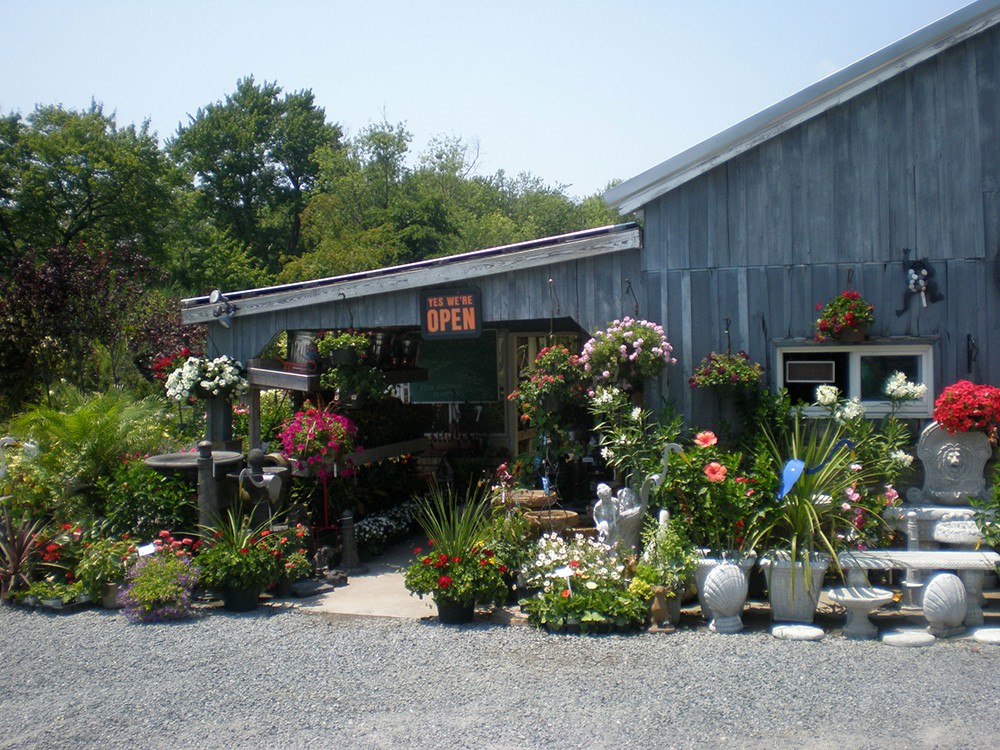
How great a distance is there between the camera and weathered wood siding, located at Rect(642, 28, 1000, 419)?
726cm

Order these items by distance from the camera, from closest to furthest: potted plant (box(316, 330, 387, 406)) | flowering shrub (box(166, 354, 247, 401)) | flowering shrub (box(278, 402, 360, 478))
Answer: flowering shrub (box(278, 402, 360, 478)) < flowering shrub (box(166, 354, 247, 401)) < potted plant (box(316, 330, 387, 406))

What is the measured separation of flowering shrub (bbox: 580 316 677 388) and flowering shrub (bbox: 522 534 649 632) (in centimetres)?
147

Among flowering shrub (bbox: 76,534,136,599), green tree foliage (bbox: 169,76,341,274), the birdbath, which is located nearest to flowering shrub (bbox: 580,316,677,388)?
the birdbath

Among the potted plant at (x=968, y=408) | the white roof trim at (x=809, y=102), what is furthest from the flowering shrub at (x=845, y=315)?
the white roof trim at (x=809, y=102)

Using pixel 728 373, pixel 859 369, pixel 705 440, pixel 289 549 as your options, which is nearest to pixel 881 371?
pixel 859 369

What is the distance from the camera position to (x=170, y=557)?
7.18 metres

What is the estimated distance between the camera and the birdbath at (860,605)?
19.6 feet

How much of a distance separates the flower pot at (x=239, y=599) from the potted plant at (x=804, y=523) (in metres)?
3.88

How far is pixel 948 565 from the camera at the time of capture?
612cm

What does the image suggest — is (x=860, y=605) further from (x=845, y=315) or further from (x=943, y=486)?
(x=845, y=315)

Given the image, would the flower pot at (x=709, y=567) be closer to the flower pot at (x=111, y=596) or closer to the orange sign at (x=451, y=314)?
the orange sign at (x=451, y=314)

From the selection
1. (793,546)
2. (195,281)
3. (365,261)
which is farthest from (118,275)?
(195,281)

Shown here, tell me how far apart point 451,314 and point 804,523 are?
362 centimetres

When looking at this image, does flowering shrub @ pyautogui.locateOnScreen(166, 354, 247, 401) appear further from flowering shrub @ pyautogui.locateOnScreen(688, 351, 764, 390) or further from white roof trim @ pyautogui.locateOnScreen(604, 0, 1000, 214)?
flowering shrub @ pyautogui.locateOnScreen(688, 351, 764, 390)
